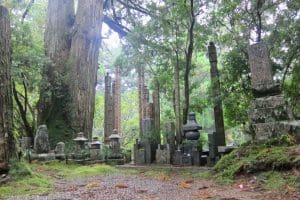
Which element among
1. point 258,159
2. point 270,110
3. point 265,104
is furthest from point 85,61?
point 258,159

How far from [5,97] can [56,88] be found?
5.68 metres

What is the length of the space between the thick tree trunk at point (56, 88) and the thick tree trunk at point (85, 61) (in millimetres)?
234

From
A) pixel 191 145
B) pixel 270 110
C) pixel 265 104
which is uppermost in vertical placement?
pixel 265 104

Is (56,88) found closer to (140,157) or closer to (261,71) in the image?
(140,157)

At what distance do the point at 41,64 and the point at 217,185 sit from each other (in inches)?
253

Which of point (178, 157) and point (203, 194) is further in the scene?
point (178, 157)

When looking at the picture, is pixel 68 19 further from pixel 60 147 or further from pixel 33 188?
pixel 33 188

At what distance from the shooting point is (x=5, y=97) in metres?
4.33

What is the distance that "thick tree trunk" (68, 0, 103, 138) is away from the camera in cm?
1010

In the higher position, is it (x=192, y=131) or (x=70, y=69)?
(x=70, y=69)

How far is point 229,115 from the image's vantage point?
28.9 ft

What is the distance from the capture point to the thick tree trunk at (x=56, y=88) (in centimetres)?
976

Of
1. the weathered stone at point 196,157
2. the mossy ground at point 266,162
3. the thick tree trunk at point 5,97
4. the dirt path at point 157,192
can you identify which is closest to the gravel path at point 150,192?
the dirt path at point 157,192

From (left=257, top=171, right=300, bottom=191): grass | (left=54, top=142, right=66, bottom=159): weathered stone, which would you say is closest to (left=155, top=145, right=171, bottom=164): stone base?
(left=54, top=142, right=66, bottom=159): weathered stone
